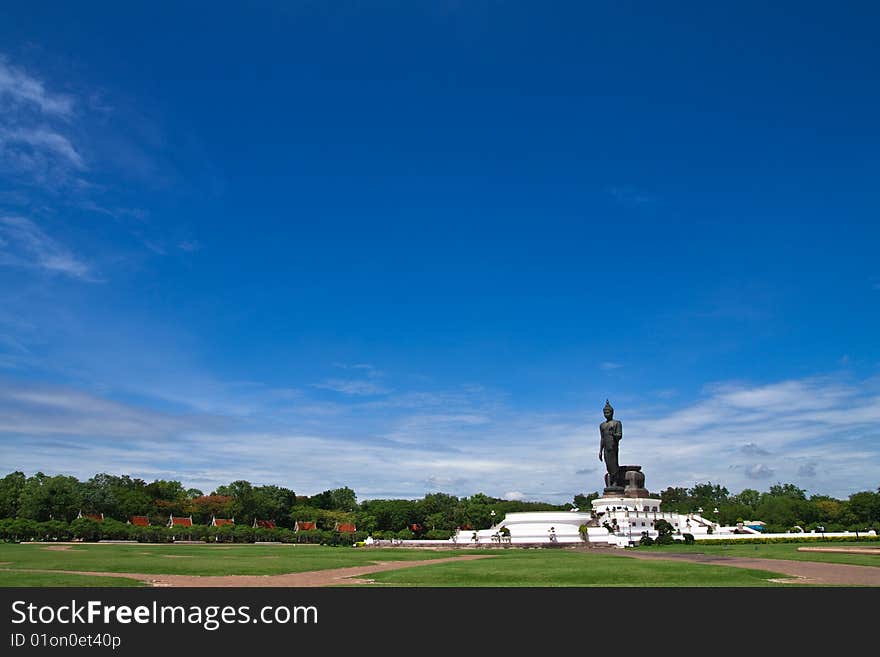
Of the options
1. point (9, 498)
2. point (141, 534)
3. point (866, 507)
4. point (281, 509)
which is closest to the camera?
point (141, 534)

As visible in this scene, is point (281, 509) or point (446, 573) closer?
point (446, 573)

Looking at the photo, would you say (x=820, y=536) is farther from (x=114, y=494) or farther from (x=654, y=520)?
(x=114, y=494)

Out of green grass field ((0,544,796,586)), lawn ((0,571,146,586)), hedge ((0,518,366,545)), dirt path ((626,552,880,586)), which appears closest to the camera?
lawn ((0,571,146,586))

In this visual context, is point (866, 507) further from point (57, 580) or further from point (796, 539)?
point (57, 580)

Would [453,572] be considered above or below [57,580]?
below

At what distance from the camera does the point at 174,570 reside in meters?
28.4

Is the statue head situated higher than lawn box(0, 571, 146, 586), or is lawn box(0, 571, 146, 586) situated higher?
the statue head

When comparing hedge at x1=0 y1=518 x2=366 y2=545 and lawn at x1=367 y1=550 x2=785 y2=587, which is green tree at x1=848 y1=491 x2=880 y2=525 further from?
lawn at x1=367 y1=550 x2=785 y2=587
